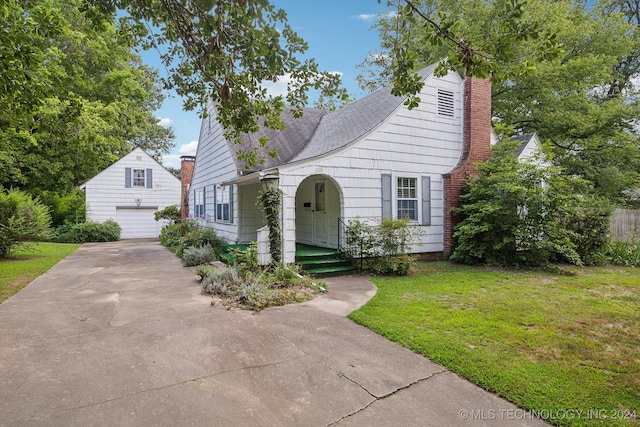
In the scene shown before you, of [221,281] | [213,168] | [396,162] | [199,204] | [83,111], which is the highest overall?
[83,111]

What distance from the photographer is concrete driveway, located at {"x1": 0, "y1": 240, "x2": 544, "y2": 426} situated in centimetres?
262

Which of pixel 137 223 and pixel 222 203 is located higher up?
pixel 222 203

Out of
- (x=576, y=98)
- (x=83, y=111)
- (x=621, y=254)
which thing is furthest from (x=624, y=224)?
(x=83, y=111)

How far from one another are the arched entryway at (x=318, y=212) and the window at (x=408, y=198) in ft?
5.83

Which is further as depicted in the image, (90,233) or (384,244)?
(90,233)

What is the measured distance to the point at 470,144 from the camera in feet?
33.3

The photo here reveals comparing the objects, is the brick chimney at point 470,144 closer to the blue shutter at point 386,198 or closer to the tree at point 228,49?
the blue shutter at point 386,198

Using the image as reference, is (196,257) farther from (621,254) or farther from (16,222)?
(621,254)

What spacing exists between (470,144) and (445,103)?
4.73ft

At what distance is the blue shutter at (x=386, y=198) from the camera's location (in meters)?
9.29

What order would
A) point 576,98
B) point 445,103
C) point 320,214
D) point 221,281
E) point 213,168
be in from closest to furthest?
point 221,281, point 445,103, point 320,214, point 213,168, point 576,98

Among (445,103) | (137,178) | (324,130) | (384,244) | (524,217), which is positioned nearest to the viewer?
(384,244)

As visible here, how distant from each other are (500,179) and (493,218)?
1062 mm

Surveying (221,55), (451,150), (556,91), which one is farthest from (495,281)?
(556,91)
